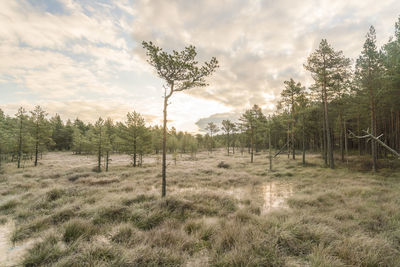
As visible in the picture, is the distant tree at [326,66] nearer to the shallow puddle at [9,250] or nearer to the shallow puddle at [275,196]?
the shallow puddle at [275,196]

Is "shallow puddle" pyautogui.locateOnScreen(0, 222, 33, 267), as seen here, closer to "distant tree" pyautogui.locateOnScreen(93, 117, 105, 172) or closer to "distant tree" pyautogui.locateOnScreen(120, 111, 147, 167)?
"distant tree" pyautogui.locateOnScreen(93, 117, 105, 172)

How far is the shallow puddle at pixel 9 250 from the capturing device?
4378mm

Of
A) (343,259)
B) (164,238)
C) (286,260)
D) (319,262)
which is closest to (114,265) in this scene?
(164,238)

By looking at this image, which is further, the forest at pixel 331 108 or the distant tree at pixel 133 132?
the distant tree at pixel 133 132

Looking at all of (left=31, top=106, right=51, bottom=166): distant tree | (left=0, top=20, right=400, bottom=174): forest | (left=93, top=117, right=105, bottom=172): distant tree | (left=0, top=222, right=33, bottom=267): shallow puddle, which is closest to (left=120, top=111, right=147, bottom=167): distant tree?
(left=0, top=20, right=400, bottom=174): forest

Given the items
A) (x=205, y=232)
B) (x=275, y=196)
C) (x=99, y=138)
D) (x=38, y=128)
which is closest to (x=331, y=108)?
(x=275, y=196)

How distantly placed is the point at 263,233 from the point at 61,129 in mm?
82824

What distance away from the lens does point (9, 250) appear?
4.96 m

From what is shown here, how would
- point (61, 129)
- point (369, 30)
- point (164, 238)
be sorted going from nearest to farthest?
point (164, 238) → point (369, 30) → point (61, 129)

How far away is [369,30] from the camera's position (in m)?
17.1

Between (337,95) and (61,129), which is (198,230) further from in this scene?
(61,129)

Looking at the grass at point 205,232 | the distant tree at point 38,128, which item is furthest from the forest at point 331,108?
the grass at point 205,232

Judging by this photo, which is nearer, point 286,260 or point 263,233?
point 286,260

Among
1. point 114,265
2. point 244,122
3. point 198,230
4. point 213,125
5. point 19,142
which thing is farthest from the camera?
point 213,125
